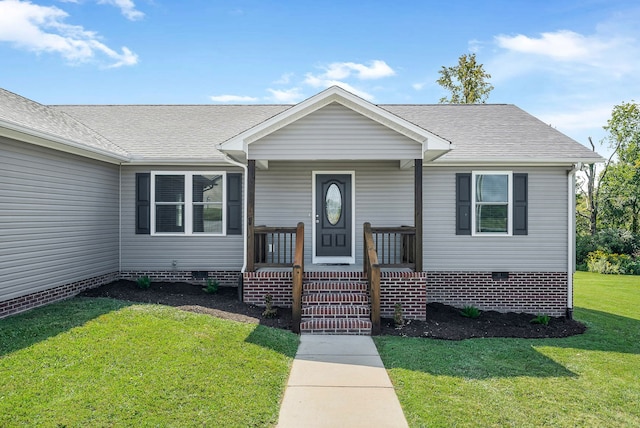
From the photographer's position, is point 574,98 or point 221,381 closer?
point 221,381

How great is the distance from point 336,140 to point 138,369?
5.07 m

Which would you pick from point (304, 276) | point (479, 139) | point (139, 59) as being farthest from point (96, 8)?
point (479, 139)

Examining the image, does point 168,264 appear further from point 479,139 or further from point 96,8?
point 479,139

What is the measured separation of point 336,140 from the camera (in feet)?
26.2

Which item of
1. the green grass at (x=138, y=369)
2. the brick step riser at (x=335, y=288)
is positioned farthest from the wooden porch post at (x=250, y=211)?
the green grass at (x=138, y=369)

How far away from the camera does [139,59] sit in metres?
13.6

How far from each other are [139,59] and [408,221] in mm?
10166

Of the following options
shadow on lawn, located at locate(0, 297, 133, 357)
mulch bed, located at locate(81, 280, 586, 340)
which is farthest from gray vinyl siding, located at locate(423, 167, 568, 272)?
shadow on lawn, located at locate(0, 297, 133, 357)

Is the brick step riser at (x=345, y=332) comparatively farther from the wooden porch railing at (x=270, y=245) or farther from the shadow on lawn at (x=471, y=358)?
the wooden porch railing at (x=270, y=245)

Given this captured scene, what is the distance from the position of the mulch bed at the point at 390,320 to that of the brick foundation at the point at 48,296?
0.19m

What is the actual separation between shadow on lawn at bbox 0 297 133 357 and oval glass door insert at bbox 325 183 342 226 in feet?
15.2

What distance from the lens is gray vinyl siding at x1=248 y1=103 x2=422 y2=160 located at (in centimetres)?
794

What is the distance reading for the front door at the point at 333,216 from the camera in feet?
32.7

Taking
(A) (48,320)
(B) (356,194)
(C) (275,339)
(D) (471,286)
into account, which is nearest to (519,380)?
(C) (275,339)
